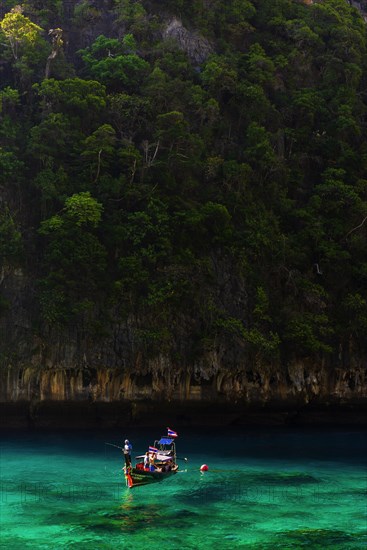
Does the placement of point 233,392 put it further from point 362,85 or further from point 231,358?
point 362,85

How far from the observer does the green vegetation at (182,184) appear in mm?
25078

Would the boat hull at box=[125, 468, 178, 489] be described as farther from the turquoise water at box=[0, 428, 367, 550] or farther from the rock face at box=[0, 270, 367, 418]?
the rock face at box=[0, 270, 367, 418]

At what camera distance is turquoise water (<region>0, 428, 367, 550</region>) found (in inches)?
565

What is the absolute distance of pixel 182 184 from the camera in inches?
1055

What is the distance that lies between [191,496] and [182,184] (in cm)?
1245

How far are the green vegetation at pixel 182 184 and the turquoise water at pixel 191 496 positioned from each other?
3746mm

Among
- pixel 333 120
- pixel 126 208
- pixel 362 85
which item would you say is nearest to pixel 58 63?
pixel 126 208

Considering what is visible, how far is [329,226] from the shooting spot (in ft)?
90.9

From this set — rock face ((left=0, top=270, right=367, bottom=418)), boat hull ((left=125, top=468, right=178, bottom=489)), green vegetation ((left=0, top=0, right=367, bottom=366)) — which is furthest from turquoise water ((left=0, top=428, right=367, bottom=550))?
green vegetation ((left=0, top=0, right=367, bottom=366))

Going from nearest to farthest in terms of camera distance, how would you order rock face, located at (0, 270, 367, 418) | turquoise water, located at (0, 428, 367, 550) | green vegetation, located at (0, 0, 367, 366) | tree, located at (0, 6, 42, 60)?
turquoise water, located at (0, 428, 367, 550) → rock face, located at (0, 270, 367, 418) → green vegetation, located at (0, 0, 367, 366) → tree, located at (0, 6, 42, 60)

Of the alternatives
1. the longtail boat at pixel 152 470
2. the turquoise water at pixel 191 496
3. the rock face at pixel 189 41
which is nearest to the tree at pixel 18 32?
the rock face at pixel 189 41

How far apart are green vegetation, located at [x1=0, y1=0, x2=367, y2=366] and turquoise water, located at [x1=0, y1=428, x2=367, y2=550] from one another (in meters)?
3.75

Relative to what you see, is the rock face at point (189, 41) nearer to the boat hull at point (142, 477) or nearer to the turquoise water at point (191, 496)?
the turquoise water at point (191, 496)

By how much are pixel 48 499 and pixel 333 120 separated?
19.3 meters
